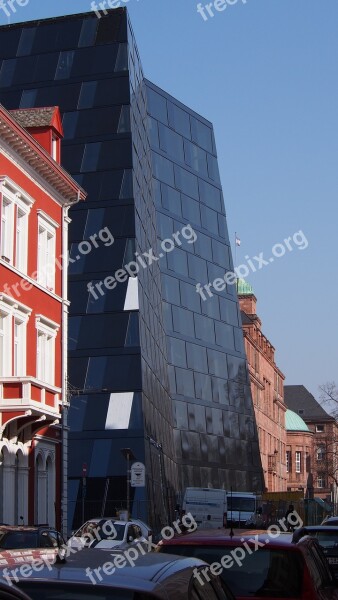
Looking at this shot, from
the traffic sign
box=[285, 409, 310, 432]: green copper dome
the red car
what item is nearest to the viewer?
the red car

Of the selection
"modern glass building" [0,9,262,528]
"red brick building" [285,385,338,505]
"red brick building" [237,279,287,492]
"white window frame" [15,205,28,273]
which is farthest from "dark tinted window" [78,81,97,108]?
"red brick building" [285,385,338,505]

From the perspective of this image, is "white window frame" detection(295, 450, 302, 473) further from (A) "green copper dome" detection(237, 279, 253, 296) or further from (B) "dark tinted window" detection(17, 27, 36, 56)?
(B) "dark tinted window" detection(17, 27, 36, 56)

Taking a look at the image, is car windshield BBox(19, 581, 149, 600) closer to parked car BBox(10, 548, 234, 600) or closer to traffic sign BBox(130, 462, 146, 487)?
parked car BBox(10, 548, 234, 600)

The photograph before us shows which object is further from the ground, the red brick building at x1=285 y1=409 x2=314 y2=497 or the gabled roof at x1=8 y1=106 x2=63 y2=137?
the gabled roof at x1=8 y1=106 x2=63 y2=137

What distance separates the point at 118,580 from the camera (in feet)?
16.3

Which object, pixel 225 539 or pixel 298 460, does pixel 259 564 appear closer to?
pixel 225 539

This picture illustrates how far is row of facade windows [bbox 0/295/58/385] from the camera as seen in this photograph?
31609 millimetres

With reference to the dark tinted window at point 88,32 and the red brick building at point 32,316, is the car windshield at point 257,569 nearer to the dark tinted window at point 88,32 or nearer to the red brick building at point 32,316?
the red brick building at point 32,316

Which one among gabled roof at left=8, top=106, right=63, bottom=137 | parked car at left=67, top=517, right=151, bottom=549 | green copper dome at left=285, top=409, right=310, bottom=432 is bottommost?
parked car at left=67, top=517, right=151, bottom=549

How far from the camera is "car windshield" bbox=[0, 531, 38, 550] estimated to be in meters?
18.6

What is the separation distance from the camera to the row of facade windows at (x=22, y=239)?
32.3 m

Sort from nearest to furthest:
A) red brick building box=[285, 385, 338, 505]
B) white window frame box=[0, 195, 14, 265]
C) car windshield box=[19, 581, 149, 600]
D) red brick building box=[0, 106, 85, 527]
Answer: car windshield box=[19, 581, 149, 600], red brick building box=[0, 106, 85, 527], white window frame box=[0, 195, 14, 265], red brick building box=[285, 385, 338, 505]

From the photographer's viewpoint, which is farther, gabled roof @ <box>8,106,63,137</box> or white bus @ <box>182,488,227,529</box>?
white bus @ <box>182,488,227,529</box>

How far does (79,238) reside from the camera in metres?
54.8
